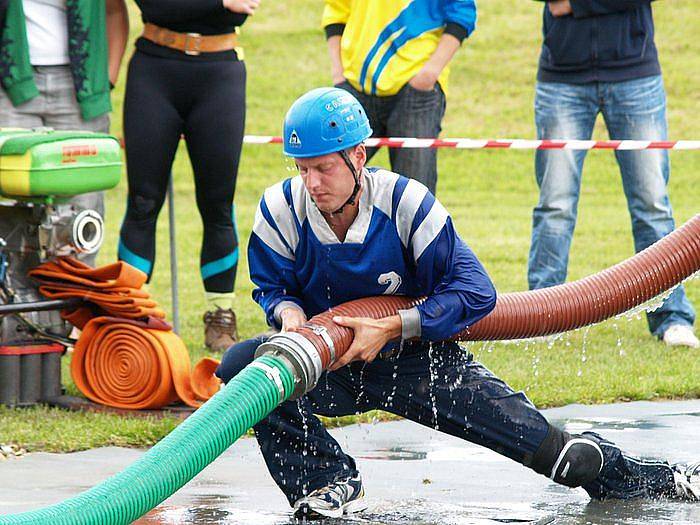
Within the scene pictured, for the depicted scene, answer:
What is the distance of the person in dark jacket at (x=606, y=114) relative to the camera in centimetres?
804

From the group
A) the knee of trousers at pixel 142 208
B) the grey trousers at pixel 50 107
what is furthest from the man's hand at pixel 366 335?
Answer: the knee of trousers at pixel 142 208

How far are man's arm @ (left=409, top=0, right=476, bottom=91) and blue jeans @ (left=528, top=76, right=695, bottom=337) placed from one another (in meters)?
0.65

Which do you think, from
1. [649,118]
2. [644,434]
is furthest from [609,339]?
[644,434]

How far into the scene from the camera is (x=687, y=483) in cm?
510

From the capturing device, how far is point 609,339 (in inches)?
331

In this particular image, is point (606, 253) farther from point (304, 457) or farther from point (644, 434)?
point (304, 457)

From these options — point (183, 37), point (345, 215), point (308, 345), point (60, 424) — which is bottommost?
point (60, 424)

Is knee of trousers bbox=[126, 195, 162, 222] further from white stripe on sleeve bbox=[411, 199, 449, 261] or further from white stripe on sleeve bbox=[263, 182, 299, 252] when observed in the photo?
white stripe on sleeve bbox=[411, 199, 449, 261]

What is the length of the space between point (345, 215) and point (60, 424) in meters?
2.07

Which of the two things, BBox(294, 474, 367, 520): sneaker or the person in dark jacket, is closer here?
BBox(294, 474, 367, 520): sneaker

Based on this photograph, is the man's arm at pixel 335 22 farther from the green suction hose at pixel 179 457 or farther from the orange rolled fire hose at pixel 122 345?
the green suction hose at pixel 179 457

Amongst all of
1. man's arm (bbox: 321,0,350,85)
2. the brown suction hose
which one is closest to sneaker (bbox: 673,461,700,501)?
the brown suction hose

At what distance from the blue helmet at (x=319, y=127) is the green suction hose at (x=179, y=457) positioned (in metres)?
0.69

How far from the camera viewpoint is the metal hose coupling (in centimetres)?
440
